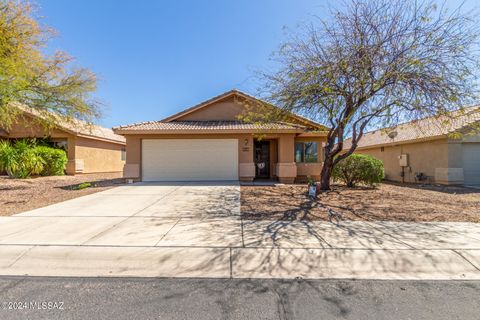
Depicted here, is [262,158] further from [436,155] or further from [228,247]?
[228,247]

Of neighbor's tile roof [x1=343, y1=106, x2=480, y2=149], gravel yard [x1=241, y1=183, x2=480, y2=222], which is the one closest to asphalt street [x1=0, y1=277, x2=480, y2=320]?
gravel yard [x1=241, y1=183, x2=480, y2=222]

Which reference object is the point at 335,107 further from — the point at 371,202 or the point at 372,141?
the point at 372,141

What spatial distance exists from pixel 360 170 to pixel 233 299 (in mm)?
10482

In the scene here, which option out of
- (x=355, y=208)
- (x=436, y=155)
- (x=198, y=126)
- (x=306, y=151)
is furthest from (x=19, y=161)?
(x=436, y=155)

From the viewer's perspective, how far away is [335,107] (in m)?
8.38

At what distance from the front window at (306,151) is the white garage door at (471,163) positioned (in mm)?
8702

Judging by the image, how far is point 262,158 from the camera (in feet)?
52.0

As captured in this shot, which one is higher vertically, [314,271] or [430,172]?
[430,172]

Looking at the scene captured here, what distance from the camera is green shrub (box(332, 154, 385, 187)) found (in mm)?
11273

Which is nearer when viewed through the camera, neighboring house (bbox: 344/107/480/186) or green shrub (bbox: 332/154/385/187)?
green shrub (bbox: 332/154/385/187)

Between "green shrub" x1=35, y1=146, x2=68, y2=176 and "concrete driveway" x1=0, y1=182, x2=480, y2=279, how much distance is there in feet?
40.4

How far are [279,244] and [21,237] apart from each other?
5122 mm

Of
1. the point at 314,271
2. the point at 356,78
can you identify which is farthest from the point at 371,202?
the point at 314,271

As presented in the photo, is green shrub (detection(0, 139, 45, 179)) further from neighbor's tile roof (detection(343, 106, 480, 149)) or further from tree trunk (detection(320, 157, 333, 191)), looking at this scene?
neighbor's tile roof (detection(343, 106, 480, 149))
